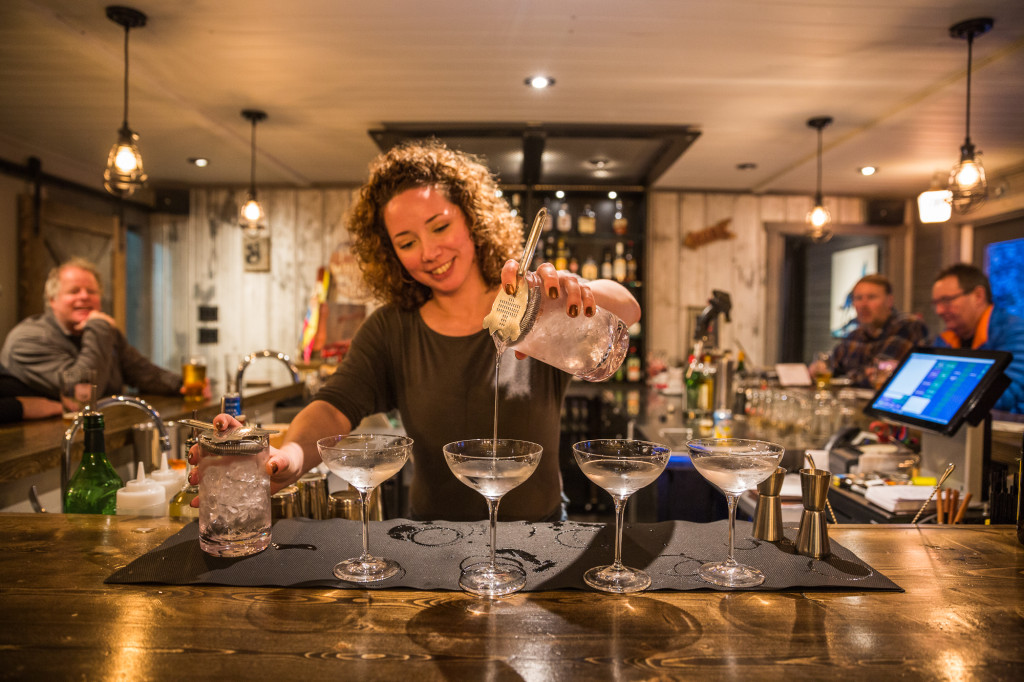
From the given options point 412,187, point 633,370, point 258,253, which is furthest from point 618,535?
point 258,253

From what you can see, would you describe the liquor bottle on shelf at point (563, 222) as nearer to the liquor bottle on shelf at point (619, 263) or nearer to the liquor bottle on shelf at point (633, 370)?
the liquor bottle on shelf at point (619, 263)

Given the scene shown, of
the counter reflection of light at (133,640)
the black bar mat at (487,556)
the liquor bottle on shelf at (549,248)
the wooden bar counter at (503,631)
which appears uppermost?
the liquor bottle on shelf at (549,248)

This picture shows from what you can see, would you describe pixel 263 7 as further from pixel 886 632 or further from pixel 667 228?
pixel 667 228

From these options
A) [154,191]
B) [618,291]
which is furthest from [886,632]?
[154,191]

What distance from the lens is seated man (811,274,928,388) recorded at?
457cm

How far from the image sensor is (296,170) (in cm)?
558

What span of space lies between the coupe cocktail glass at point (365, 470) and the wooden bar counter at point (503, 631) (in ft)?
0.16

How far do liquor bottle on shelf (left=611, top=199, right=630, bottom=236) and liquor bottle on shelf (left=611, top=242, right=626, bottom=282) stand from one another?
156mm

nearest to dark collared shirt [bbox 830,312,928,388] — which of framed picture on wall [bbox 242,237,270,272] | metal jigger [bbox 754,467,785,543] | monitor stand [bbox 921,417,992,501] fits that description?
monitor stand [bbox 921,417,992,501]

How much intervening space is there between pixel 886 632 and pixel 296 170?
5.59 m

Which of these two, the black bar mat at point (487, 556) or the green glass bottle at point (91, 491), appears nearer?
the black bar mat at point (487, 556)

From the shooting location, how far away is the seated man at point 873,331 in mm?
4574

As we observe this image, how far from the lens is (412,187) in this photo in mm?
1637

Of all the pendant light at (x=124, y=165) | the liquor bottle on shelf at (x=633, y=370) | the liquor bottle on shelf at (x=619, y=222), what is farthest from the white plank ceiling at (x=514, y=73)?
the liquor bottle on shelf at (x=633, y=370)
